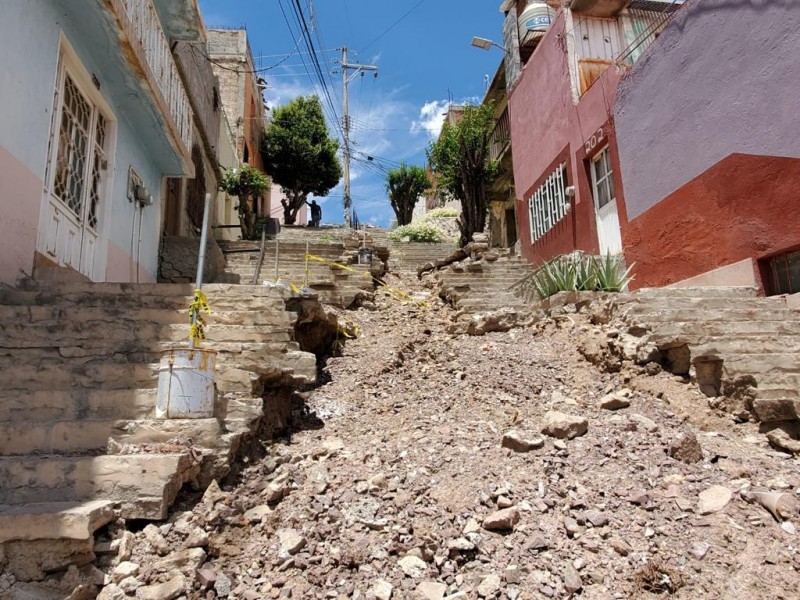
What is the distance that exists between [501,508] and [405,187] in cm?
2369

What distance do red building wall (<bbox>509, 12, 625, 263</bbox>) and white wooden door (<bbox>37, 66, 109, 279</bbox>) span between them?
7864 millimetres

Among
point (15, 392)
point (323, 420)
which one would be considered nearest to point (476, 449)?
point (323, 420)

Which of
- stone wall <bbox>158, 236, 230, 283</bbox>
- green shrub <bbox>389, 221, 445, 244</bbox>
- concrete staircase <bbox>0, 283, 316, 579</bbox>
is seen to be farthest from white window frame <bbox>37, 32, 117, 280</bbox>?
green shrub <bbox>389, 221, 445, 244</bbox>

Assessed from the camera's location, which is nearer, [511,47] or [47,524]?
[47,524]

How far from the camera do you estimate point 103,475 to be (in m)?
2.81

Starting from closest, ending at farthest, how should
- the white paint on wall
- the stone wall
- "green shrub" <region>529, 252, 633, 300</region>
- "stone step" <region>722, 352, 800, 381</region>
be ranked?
"stone step" <region>722, 352, 800, 381</region>, the white paint on wall, "green shrub" <region>529, 252, 633, 300</region>, the stone wall

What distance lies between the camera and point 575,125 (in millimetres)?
11117

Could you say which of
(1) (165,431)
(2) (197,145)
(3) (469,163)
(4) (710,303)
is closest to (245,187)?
(2) (197,145)

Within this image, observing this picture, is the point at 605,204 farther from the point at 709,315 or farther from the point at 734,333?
the point at 734,333

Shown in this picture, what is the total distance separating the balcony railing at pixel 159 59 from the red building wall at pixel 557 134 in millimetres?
7166

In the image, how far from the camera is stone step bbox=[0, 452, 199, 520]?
2756 mm

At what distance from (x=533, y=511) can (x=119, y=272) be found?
671 centimetres

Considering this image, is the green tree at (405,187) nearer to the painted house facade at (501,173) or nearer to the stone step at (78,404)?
the painted house facade at (501,173)

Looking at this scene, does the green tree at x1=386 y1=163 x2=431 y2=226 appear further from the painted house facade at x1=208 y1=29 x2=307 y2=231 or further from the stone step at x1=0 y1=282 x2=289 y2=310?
→ the stone step at x1=0 y1=282 x2=289 y2=310
